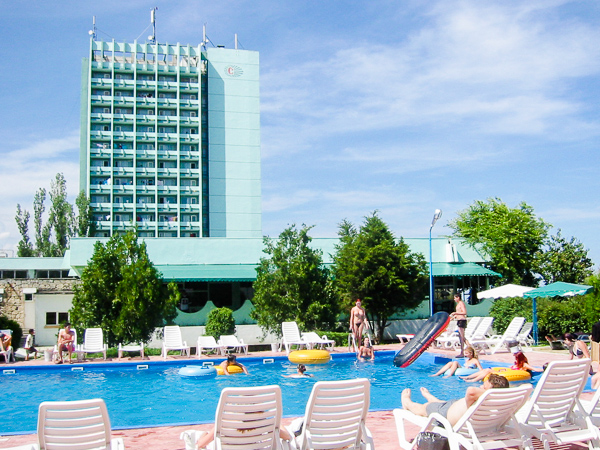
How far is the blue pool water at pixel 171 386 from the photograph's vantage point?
11461 millimetres

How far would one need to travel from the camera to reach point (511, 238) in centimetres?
3512

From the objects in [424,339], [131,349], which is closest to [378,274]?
[424,339]

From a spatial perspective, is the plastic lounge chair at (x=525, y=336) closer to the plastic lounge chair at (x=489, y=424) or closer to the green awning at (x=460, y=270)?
the green awning at (x=460, y=270)

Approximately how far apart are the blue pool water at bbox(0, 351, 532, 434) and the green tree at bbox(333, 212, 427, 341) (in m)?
3.08

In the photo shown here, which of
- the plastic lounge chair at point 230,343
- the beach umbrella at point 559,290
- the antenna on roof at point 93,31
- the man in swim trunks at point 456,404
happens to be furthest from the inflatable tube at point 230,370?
the antenna on roof at point 93,31

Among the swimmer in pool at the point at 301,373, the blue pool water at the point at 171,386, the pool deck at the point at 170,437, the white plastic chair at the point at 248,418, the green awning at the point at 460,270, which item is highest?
the green awning at the point at 460,270

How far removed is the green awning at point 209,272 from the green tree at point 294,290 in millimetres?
3623

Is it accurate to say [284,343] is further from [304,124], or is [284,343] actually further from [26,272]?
[26,272]

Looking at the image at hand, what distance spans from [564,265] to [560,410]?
31.9 metres

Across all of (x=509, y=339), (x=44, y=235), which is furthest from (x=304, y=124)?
(x=44, y=235)

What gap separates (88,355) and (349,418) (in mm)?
15966

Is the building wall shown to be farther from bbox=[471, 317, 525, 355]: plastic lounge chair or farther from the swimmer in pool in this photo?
bbox=[471, 317, 525, 355]: plastic lounge chair

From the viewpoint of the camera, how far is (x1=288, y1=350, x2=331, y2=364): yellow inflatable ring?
18.4 metres

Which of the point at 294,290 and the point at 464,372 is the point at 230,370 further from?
the point at 294,290
